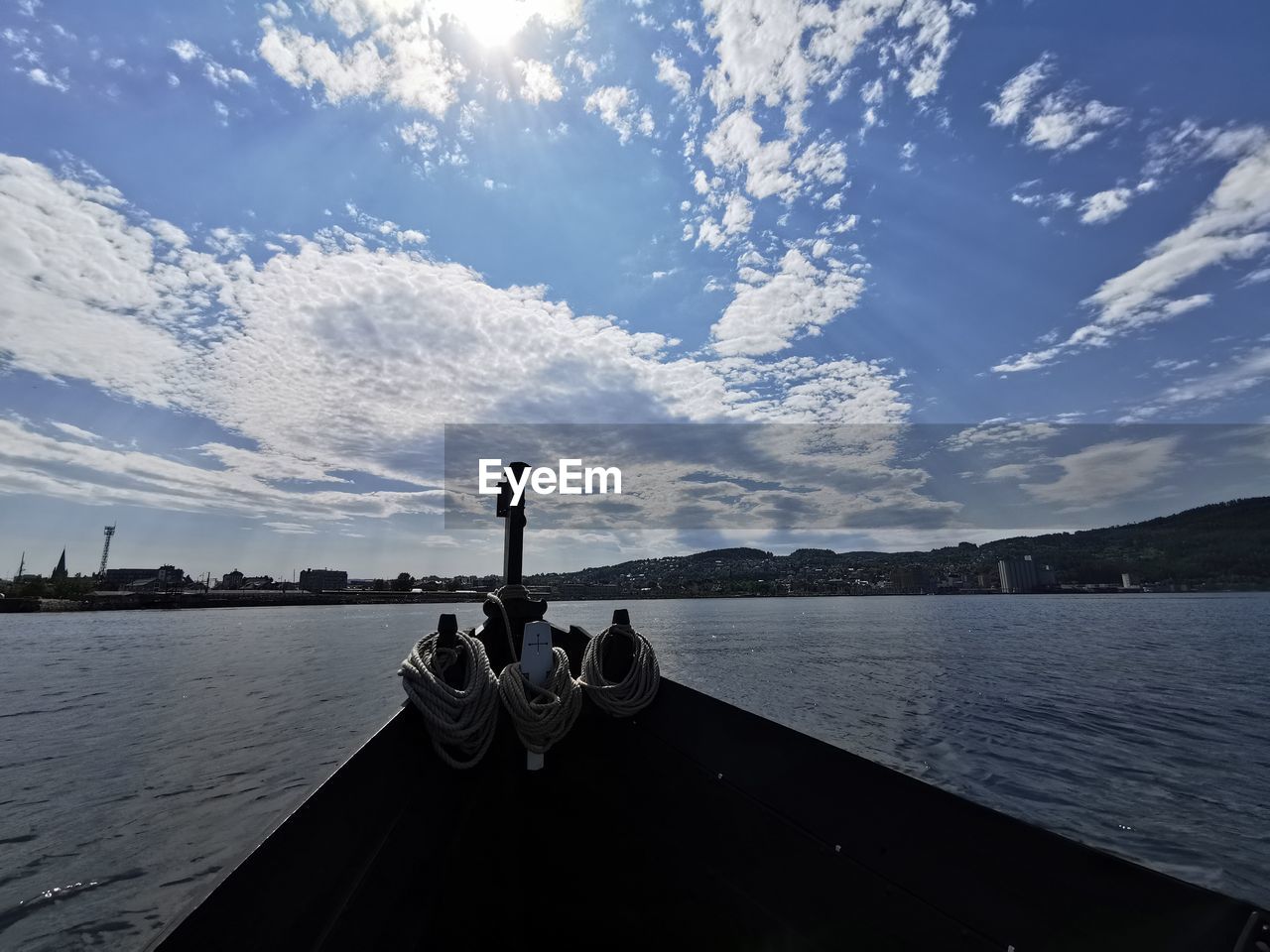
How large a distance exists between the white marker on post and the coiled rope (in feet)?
0.16

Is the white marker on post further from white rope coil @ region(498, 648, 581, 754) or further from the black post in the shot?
the black post

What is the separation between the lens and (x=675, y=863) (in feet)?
13.4

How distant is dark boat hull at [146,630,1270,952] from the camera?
256 centimetres

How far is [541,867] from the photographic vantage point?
14.1ft

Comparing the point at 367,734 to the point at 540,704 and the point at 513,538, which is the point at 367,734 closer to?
the point at 513,538

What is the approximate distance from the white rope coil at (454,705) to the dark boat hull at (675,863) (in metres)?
0.16

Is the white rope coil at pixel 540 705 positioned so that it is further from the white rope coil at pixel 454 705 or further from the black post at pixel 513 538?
the black post at pixel 513 538

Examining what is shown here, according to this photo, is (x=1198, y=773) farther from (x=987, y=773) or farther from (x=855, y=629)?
(x=855, y=629)

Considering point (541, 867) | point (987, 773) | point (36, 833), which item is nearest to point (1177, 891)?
point (541, 867)

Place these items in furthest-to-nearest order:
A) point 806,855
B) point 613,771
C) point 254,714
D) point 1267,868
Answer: point 254,714, point 1267,868, point 613,771, point 806,855

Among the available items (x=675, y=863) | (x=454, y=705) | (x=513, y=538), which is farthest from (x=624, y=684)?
(x=513, y=538)

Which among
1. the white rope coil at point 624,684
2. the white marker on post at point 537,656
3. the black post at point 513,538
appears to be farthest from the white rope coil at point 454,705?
the black post at point 513,538

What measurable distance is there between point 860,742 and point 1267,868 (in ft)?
30.4

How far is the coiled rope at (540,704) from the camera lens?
4.20 m
